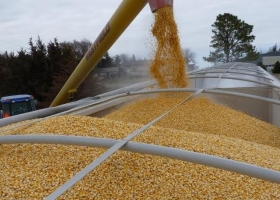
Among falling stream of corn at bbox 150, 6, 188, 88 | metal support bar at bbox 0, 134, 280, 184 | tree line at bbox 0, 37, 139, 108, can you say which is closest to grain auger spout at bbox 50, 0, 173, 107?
falling stream of corn at bbox 150, 6, 188, 88

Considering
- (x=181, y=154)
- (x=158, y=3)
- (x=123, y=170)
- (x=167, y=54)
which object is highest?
(x=158, y=3)

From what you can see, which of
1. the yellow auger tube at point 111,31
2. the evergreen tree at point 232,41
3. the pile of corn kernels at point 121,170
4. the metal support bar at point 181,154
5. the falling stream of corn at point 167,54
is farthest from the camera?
the evergreen tree at point 232,41

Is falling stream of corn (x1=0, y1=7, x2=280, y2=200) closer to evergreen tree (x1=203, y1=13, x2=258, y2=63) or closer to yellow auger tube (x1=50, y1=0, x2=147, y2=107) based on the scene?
yellow auger tube (x1=50, y1=0, x2=147, y2=107)

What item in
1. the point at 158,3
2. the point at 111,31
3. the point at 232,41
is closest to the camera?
the point at 158,3

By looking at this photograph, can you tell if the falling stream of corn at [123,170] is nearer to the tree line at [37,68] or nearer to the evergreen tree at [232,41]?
the tree line at [37,68]

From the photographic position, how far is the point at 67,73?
18.7 metres

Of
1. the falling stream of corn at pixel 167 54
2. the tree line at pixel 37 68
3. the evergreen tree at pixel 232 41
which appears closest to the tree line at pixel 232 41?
the evergreen tree at pixel 232 41

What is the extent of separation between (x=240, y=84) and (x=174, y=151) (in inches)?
239

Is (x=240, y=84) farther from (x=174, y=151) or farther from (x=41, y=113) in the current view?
(x=174, y=151)

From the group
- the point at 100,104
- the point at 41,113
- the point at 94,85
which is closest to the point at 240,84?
the point at 100,104

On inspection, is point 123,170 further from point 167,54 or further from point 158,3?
point 167,54

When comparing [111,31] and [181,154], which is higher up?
[111,31]

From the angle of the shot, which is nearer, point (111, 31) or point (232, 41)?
point (111, 31)

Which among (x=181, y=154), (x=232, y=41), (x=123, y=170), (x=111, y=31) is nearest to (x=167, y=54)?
(x=111, y=31)
